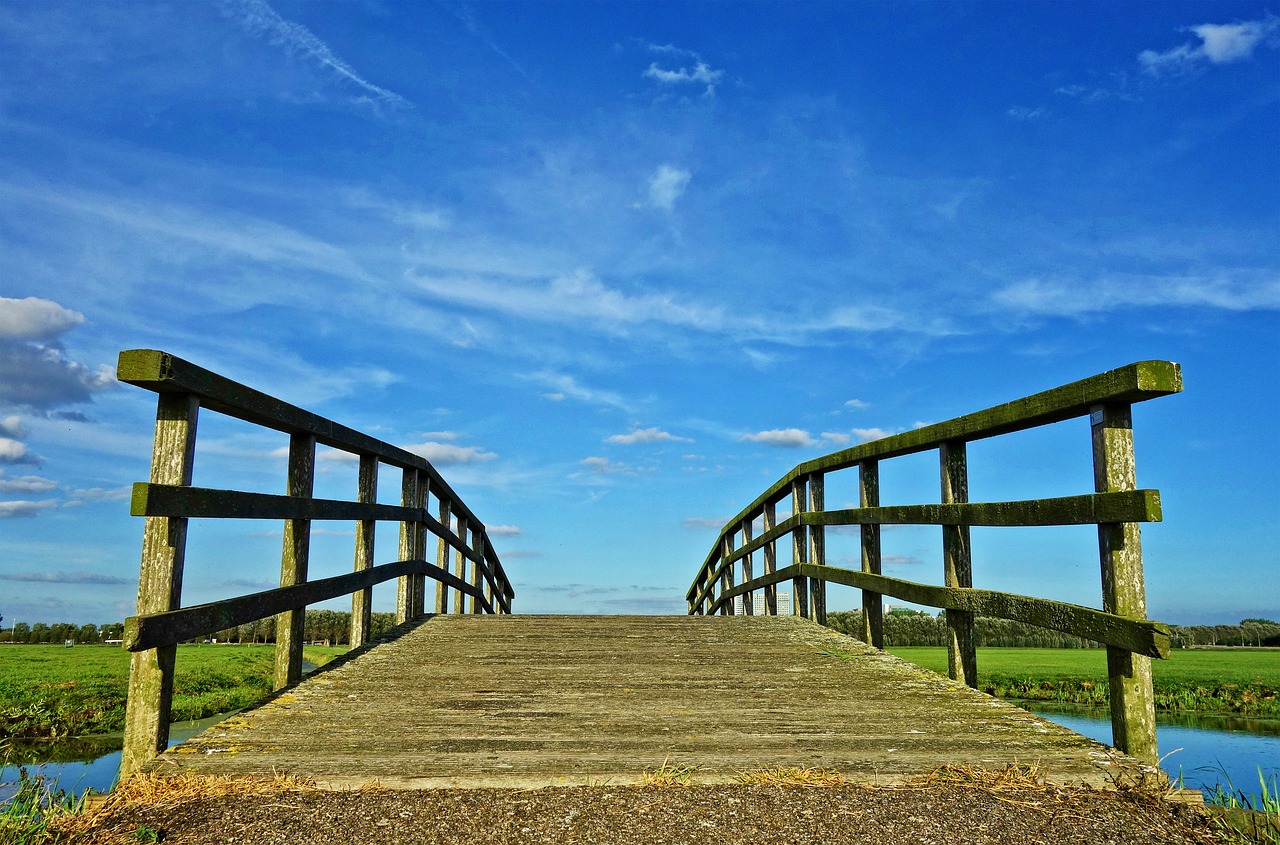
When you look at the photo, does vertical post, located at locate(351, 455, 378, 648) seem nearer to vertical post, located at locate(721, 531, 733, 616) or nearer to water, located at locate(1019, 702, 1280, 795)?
water, located at locate(1019, 702, 1280, 795)

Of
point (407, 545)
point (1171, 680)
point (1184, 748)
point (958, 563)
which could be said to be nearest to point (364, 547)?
point (407, 545)

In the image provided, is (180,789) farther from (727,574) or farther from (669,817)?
(727,574)

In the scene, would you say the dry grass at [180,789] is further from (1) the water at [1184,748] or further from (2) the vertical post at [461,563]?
(2) the vertical post at [461,563]

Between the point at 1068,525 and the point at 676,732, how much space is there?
202 cm

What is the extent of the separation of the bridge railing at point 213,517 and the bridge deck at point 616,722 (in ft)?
0.91

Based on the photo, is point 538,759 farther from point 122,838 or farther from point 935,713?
point 935,713

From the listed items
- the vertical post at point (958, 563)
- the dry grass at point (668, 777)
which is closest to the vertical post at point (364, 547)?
the dry grass at point (668, 777)

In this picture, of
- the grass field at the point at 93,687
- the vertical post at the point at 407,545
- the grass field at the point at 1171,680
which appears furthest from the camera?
the grass field at the point at 1171,680

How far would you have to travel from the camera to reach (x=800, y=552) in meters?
7.77

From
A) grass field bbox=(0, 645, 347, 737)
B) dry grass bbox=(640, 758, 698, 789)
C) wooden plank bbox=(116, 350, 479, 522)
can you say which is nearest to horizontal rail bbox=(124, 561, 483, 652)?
wooden plank bbox=(116, 350, 479, 522)

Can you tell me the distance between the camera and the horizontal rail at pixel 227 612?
328cm

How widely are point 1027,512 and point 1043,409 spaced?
20.4 inches

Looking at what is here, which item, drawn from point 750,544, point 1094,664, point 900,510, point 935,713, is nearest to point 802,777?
point 935,713

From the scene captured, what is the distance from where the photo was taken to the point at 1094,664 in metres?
11.7
